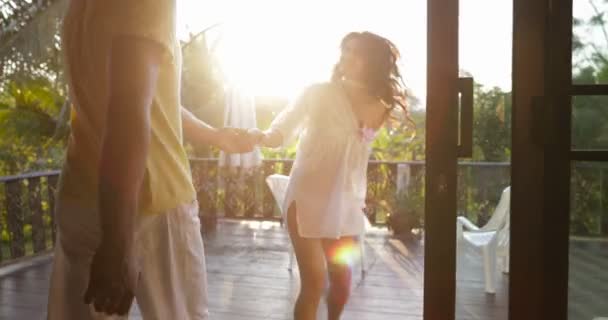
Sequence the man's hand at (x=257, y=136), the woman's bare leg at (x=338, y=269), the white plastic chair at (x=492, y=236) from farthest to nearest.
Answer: the woman's bare leg at (x=338, y=269)
the man's hand at (x=257, y=136)
the white plastic chair at (x=492, y=236)

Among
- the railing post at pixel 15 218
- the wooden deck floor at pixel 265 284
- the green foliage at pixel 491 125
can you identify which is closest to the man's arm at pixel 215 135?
the green foliage at pixel 491 125

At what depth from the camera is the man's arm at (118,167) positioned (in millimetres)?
817

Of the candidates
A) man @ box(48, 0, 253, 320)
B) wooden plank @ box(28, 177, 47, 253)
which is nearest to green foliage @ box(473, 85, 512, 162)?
man @ box(48, 0, 253, 320)

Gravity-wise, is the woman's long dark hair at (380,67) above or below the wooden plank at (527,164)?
above

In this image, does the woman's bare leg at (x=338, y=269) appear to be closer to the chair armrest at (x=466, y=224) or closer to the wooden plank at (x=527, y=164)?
the chair armrest at (x=466, y=224)

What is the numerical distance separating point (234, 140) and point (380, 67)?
837 mm

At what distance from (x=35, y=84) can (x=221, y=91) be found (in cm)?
242

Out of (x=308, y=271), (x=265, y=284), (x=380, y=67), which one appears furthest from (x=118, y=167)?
(x=265, y=284)

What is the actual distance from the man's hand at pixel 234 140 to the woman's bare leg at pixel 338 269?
1.90 ft

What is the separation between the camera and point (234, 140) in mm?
2057

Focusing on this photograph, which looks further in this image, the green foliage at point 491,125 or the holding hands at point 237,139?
the holding hands at point 237,139

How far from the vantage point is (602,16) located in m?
1.48

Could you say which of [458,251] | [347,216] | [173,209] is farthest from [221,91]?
[173,209]

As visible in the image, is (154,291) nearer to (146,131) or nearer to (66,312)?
(66,312)
